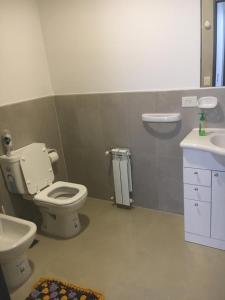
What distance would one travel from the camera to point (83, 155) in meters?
2.82

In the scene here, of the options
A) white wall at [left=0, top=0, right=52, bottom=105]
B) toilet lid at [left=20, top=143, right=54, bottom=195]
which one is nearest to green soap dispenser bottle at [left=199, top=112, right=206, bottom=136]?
toilet lid at [left=20, top=143, right=54, bottom=195]

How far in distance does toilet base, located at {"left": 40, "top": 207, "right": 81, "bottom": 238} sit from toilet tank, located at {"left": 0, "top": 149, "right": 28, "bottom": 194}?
278 mm

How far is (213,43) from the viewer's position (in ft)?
6.18

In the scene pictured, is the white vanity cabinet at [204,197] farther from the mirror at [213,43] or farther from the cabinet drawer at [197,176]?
the mirror at [213,43]

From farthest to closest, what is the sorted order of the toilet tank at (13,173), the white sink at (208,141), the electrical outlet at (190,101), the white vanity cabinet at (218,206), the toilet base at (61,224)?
the toilet base at (61,224), the toilet tank at (13,173), the electrical outlet at (190,101), the white vanity cabinet at (218,206), the white sink at (208,141)

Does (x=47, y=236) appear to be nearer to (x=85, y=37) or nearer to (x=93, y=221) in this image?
(x=93, y=221)

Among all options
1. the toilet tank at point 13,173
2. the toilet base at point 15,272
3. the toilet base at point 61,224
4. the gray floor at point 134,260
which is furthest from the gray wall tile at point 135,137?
the toilet base at point 15,272

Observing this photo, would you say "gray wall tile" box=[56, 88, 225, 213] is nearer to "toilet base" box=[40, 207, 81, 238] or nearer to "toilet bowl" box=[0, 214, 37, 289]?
"toilet base" box=[40, 207, 81, 238]

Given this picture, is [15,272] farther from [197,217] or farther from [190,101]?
[190,101]

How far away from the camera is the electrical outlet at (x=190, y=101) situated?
2.06m

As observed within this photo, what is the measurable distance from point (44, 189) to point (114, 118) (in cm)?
93

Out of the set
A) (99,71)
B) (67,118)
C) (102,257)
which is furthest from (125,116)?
(102,257)

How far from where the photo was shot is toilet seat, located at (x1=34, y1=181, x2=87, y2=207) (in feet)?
7.04

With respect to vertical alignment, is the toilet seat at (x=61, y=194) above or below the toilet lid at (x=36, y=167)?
below
